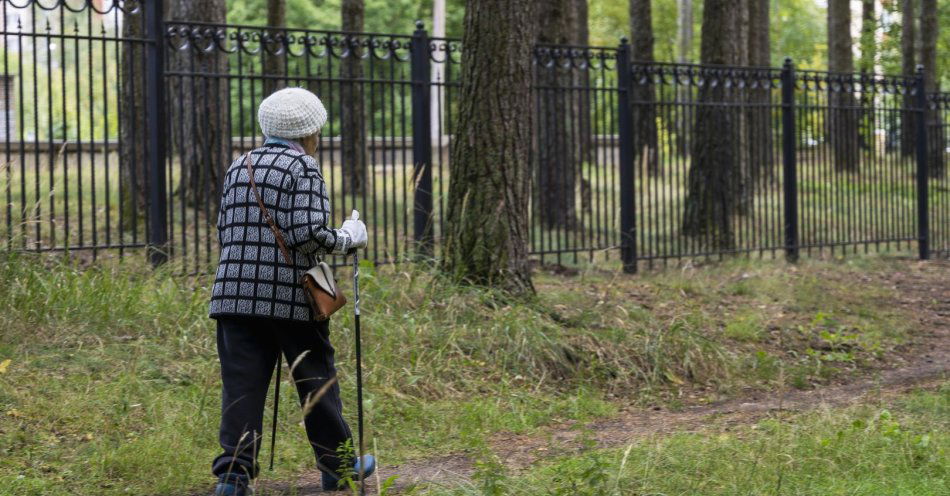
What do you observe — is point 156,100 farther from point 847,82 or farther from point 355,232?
point 847,82

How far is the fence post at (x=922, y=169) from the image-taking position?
1498 centimetres

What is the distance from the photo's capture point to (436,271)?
834cm

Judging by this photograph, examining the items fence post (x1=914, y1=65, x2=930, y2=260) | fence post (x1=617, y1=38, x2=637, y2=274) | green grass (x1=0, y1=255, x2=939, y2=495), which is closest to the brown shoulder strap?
green grass (x1=0, y1=255, x2=939, y2=495)

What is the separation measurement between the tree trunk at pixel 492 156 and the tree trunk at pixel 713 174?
459 centimetres

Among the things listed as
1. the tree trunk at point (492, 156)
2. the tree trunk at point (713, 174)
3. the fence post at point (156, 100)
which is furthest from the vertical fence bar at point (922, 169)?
the fence post at point (156, 100)

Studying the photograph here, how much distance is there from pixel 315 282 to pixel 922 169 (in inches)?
490

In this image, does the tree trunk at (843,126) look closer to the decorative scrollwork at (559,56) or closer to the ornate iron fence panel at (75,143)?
the decorative scrollwork at (559,56)

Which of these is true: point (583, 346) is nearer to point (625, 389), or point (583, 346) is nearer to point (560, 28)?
point (625, 389)

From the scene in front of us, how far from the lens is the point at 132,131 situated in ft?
29.4

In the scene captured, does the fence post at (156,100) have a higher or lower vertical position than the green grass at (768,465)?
higher

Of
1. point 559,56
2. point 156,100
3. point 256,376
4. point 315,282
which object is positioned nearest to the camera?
point 315,282

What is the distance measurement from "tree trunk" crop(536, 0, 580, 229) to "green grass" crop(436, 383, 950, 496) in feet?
14.6

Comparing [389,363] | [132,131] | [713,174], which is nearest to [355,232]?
[389,363]

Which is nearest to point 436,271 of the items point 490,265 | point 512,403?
point 490,265
